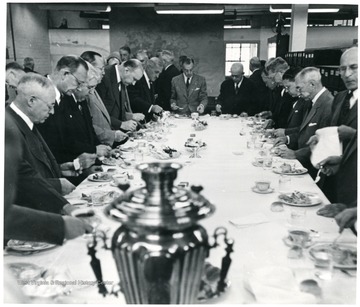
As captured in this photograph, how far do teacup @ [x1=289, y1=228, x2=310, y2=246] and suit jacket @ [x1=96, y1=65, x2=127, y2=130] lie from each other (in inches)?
105

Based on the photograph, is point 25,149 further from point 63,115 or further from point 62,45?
point 62,45

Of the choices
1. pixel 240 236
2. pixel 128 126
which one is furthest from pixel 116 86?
pixel 240 236

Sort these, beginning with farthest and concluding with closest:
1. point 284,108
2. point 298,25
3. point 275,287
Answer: point 298,25
point 284,108
point 275,287

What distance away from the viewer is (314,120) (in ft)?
9.72

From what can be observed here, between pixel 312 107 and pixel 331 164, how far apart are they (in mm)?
1127

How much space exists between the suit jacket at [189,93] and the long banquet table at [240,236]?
2.85 metres

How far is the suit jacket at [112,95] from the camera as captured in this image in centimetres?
396

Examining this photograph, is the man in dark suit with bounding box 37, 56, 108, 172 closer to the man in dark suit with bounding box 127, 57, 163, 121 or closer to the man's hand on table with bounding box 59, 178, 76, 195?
the man's hand on table with bounding box 59, 178, 76, 195

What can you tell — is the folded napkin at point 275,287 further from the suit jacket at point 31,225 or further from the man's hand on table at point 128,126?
the man's hand on table at point 128,126

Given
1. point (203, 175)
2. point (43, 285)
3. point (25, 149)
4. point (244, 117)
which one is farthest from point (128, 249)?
point (244, 117)

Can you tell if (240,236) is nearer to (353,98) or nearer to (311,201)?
(311,201)

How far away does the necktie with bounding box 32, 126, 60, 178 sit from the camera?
6.49ft

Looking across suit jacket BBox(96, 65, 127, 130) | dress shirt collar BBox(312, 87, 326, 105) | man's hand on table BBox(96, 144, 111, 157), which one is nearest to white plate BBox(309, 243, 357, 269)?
man's hand on table BBox(96, 144, 111, 157)

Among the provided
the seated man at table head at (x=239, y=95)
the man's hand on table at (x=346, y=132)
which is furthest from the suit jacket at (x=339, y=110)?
the seated man at table head at (x=239, y=95)
